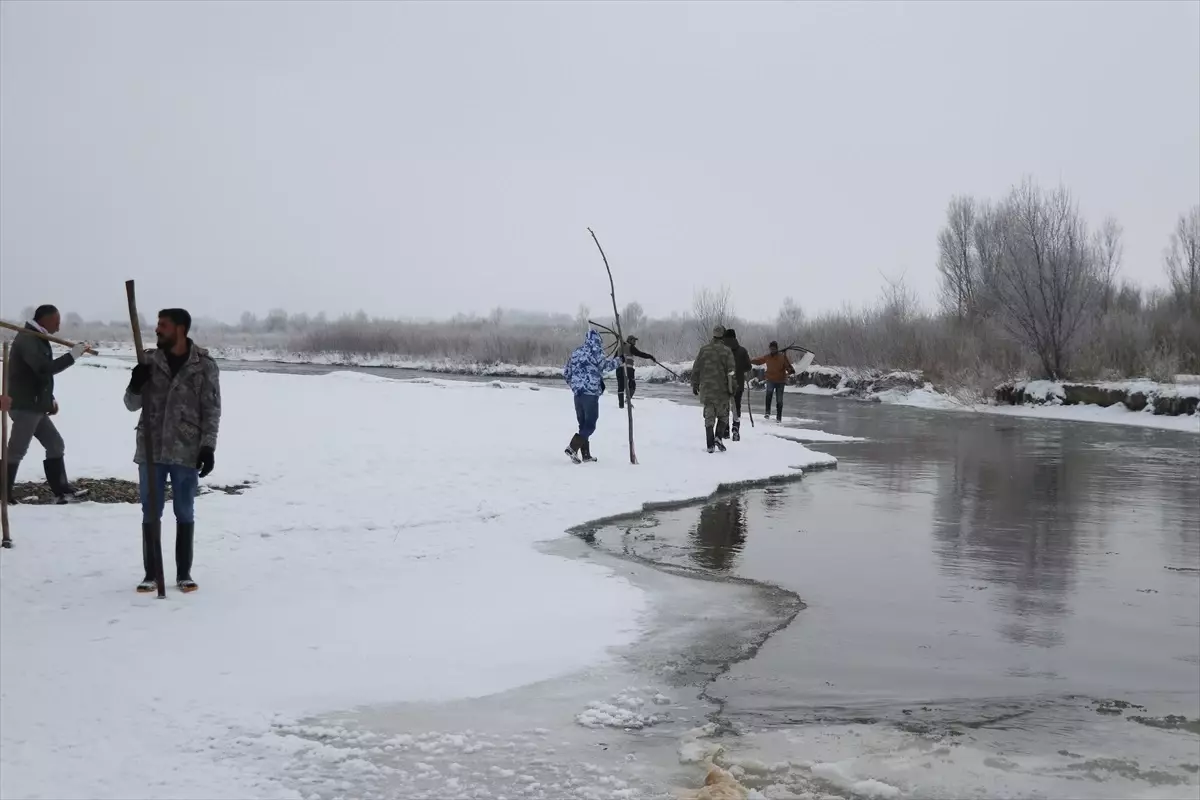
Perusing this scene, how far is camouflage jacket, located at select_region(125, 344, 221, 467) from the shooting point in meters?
7.43

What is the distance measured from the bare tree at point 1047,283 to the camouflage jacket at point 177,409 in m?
35.7

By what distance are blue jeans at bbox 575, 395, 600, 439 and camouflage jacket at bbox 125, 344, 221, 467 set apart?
8.14m

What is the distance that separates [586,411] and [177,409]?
8593mm

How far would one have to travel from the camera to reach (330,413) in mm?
23891

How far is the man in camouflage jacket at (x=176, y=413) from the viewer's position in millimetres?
7406

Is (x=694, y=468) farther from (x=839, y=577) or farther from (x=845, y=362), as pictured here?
(x=845, y=362)

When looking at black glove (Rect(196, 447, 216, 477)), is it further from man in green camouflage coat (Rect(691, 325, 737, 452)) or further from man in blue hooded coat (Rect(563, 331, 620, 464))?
man in green camouflage coat (Rect(691, 325, 737, 452))

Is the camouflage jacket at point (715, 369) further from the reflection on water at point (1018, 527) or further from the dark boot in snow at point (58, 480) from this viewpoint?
the dark boot in snow at point (58, 480)

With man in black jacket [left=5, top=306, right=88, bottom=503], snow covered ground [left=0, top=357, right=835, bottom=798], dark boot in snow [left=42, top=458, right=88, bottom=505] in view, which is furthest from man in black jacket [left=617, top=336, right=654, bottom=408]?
man in black jacket [left=5, top=306, right=88, bottom=503]

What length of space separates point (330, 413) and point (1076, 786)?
20810 mm

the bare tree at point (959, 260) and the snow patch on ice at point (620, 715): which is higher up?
the bare tree at point (959, 260)

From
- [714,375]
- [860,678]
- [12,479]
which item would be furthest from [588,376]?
[860,678]

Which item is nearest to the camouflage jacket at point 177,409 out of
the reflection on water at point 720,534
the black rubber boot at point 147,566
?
the black rubber boot at point 147,566

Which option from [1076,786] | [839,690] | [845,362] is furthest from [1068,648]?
[845,362]
